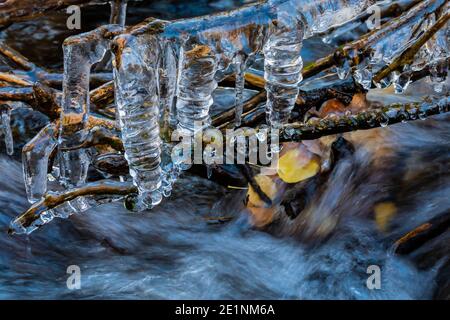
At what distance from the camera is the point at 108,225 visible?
420cm

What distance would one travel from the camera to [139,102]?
8.70ft

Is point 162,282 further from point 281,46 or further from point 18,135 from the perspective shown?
point 18,135

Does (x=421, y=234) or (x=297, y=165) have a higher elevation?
(x=421, y=234)

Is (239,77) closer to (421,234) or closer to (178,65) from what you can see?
(178,65)

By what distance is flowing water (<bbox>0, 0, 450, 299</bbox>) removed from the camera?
3.40 metres

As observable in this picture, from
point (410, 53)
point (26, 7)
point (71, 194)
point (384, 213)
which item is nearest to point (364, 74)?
point (410, 53)

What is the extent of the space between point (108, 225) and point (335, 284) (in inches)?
60.9

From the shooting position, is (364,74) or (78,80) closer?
(78,80)

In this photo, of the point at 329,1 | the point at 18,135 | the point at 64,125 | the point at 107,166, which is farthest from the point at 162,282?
the point at 18,135

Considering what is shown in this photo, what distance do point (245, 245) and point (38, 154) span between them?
1.32 metres

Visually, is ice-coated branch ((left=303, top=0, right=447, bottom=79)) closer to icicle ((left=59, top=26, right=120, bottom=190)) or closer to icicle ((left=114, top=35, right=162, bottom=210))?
icicle ((left=114, top=35, right=162, bottom=210))

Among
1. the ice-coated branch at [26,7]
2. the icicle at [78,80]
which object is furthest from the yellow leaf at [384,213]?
the ice-coated branch at [26,7]

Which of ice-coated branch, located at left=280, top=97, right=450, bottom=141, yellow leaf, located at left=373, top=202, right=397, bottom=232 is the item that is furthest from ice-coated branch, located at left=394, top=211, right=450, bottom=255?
ice-coated branch, located at left=280, top=97, right=450, bottom=141

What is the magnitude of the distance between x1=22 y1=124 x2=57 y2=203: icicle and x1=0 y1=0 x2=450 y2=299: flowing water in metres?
0.43
